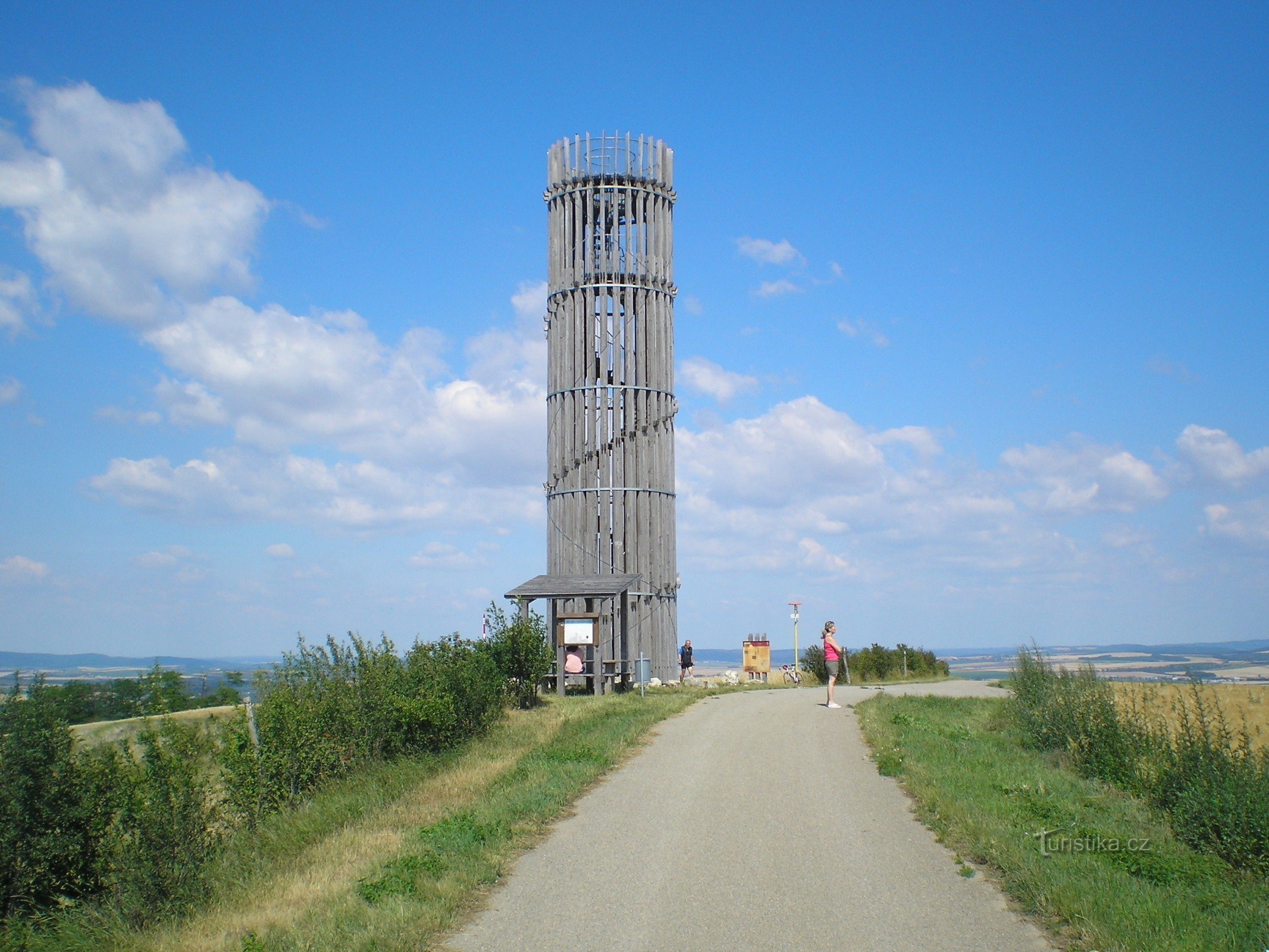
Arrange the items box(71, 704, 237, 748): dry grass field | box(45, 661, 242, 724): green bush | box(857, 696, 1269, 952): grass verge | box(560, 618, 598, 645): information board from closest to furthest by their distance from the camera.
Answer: box(857, 696, 1269, 952): grass verge < box(45, 661, 242, 724): green bush < box(71, 704, 237, 748): dry grass field < box(560, 618, 598, 645): information board

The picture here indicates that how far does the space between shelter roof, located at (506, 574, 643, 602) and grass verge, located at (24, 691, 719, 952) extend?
31.3 ft

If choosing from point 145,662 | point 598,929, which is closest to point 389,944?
point 598,929

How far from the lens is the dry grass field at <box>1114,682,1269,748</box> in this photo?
13320 mm

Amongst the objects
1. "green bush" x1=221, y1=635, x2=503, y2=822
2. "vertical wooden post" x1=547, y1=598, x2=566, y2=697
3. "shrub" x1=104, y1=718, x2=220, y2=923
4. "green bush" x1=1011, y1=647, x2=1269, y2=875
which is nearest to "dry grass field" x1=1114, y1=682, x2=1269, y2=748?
"green bush" x1=1011, y1=647, x2=1269, y2=875

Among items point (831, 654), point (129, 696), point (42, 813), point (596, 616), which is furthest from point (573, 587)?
point (42, 813)

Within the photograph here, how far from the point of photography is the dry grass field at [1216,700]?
13.3m

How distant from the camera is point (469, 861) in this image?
8328mm

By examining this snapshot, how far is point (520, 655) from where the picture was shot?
65.5ft

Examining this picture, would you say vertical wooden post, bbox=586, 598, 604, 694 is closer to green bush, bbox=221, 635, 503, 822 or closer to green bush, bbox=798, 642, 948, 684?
green bush, bbox=221, 635, 503, 822

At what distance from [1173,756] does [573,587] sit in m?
15.2

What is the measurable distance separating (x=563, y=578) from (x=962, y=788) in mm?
15381

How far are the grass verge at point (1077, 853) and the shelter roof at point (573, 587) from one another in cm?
1074

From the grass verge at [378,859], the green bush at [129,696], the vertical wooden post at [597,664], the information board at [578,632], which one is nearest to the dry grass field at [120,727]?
the green bush at [129,696]

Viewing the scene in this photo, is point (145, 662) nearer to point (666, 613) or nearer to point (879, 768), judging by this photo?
point (879, 768)
